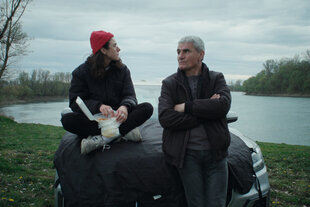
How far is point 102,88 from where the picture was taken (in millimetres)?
3049

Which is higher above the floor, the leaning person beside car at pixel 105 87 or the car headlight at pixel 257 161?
the leaning person beside car at pixel 105 87

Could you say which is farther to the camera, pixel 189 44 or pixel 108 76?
pixel 108 76

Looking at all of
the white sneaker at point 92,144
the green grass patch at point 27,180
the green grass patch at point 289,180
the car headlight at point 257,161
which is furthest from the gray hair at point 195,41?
the green grass patch at point 27,180

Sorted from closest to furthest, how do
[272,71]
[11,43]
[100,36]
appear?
1. [100,36]
2. [11,43]
3. [272,71]

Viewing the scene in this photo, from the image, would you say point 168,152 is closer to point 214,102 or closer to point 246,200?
point 214,102

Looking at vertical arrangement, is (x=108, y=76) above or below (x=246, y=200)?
above

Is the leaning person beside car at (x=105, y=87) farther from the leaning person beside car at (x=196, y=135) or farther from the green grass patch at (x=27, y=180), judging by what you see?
the green grass patch at (x=27, y=180)

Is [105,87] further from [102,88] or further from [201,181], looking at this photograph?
[201,181]

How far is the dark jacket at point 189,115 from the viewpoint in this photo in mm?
2189

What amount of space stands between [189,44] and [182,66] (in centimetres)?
21

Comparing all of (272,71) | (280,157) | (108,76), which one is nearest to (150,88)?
(108,76)

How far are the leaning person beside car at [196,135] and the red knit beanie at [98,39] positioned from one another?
105cm

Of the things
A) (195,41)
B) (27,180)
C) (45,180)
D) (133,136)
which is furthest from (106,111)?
(27,180)

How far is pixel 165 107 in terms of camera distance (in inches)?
92.6
